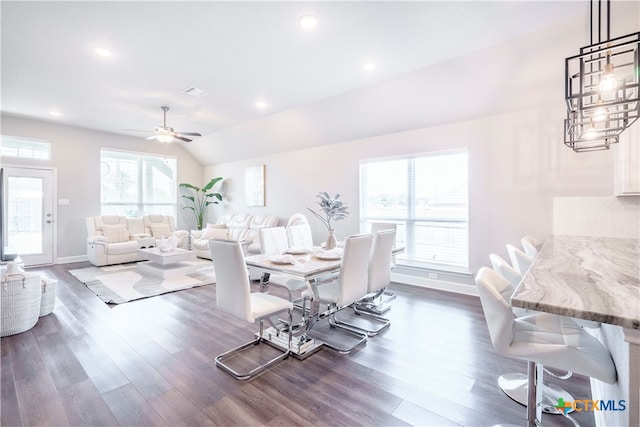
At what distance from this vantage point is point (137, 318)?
3.25 metres

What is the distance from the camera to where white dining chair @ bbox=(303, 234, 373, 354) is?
2473 millimetres

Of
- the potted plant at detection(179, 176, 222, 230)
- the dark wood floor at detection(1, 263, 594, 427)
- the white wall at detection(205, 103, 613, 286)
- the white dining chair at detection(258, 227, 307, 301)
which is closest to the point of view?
the dark wood floor at detection(1, 263, 594, 427)

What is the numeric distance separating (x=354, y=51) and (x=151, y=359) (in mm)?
3498

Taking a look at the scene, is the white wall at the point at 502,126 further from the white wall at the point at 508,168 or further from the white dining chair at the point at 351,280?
the white dining chair at the point at 351,280

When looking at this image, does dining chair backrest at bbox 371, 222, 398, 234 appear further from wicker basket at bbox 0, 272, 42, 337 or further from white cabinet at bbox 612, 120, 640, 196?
wicker basket at bbox 0, 272, 42, 337

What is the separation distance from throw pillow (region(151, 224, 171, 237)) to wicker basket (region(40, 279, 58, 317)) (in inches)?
141

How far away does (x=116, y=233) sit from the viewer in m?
6.28

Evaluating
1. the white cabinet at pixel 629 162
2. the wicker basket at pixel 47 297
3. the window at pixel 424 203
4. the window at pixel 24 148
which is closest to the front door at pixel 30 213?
the window at pixel 24 148

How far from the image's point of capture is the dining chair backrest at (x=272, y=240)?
3321 millimetres

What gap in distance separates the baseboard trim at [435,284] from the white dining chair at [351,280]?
2.10 meters

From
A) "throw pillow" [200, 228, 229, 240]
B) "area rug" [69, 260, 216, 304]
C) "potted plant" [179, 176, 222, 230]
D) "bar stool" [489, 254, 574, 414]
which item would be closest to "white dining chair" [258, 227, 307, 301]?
"bar stool" [489, 254, 574, 414]

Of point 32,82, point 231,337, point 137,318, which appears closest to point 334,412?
point 231,337

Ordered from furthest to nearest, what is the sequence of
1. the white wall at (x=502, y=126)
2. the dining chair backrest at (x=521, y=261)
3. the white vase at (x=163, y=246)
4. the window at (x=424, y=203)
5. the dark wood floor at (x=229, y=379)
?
the white vase at (x=163, y=246), the window at (x=424, y=203), the white wall at (x=502, y=126), the dining chair backrest at (x=521, y=261), the dark wood floor at (x=229, y=379)

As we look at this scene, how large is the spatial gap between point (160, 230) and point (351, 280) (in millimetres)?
6075
